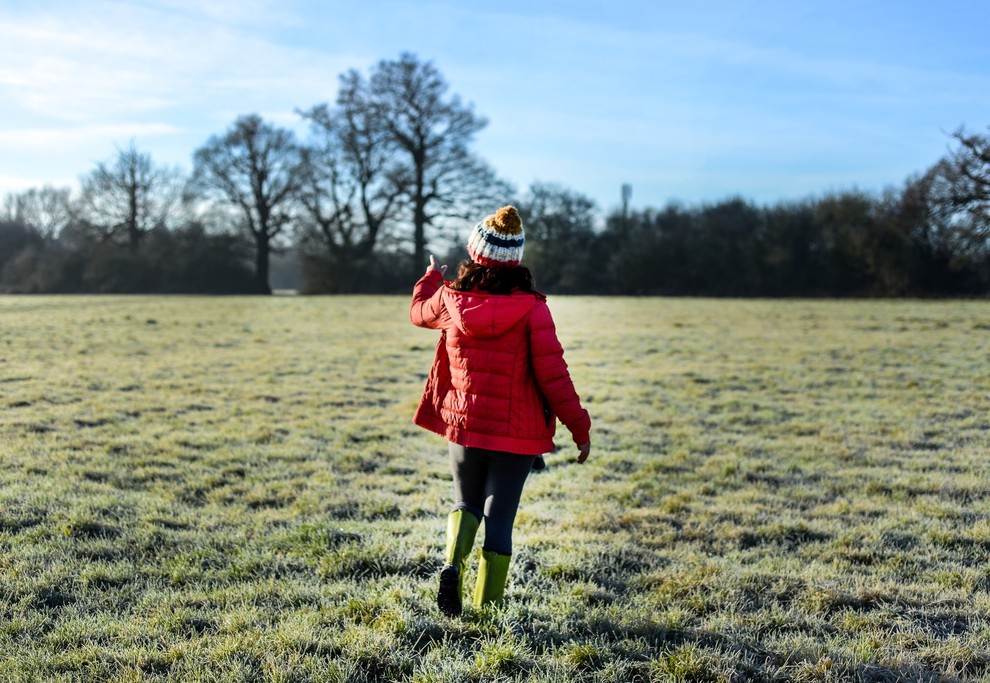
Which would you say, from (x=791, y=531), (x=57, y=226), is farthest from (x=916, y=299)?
(x=57, y=226)

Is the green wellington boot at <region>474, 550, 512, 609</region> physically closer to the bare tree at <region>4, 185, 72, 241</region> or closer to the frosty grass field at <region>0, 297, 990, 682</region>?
the frosty grass field at <region>0, 297, 990, 682</region>

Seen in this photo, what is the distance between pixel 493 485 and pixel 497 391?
1.54ft

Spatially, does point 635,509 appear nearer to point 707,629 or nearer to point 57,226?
point 707,629

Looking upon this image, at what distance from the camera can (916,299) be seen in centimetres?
3350

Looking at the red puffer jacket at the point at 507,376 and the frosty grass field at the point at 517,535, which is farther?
the red puffer jacket at the point at 507,376

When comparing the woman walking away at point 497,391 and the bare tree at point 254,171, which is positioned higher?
the bare tree at point 254,171

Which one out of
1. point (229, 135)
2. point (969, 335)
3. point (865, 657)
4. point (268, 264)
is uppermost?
point (229, 135)

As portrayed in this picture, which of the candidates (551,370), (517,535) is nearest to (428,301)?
(551,370)

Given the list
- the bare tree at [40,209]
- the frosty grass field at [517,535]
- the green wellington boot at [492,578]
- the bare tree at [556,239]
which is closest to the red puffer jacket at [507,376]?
the green wellington boot at [492,578]

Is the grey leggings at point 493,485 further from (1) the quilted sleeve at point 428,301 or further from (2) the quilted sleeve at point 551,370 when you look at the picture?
(1) the quilted sleeve at point 428,301

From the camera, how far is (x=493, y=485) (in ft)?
12.1

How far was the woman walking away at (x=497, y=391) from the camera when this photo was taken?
139 inches

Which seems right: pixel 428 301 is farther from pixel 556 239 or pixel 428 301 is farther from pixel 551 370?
pixel 556 239

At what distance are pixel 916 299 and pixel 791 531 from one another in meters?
33.0
